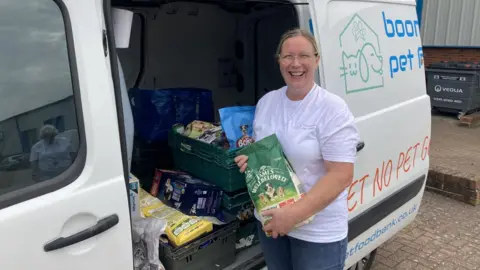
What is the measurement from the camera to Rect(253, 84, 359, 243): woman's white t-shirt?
1.67 meters

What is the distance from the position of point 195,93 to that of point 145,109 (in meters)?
0.38

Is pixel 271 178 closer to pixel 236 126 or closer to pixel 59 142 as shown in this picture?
pixel 236 126

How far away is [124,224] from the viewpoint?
1418 mm

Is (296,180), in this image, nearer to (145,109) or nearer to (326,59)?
(326,59)

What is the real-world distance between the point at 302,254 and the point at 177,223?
1.91 feet

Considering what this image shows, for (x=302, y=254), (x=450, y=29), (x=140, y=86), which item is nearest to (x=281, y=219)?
(x=302, y=254)

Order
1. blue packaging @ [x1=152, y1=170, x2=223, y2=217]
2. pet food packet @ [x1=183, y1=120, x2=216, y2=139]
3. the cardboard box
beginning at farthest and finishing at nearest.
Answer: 1. pet food packet @ [x1=183, y1=120, x2=216, y2=139]
2. blue packaging @ [x1=152, y1=170, x2=223, y2=217]
3. the cardboard box

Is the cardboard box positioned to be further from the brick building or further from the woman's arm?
the brick building

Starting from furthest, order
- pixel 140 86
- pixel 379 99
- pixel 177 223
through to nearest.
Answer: pixel 140 86 → pixel 379 99 → pixel 177 223

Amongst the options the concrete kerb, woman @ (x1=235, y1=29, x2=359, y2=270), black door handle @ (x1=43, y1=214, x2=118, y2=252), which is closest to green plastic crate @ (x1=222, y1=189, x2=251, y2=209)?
woman @ (x1=235, y1=29, x2=359, y2=270)

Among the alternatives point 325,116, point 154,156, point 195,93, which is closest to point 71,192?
point 325,116

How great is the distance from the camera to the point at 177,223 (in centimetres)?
200

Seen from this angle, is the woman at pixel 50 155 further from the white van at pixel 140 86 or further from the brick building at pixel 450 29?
the brick building at pixel 450 29

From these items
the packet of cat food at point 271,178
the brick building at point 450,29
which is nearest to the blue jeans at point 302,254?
the packet of cat food at point 271,178
